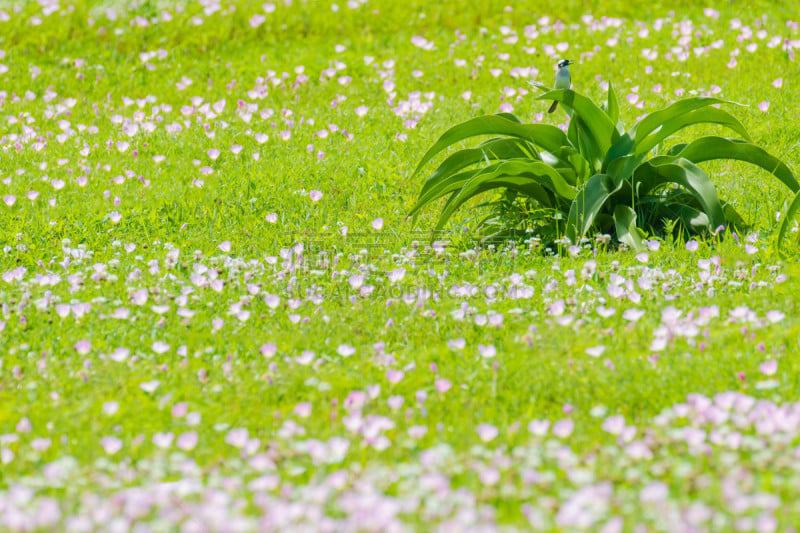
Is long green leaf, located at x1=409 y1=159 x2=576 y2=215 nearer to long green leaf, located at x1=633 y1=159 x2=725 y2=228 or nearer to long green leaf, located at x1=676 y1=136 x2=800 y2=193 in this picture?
long green leaf, located at x1=633 y1=159 x2=725 y2=228

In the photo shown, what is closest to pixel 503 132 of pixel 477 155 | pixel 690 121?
pixel 477 155

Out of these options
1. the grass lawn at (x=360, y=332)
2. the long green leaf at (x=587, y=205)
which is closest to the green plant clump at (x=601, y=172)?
the long green leaf at (x=587, y=205)

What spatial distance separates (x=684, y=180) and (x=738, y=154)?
398mm

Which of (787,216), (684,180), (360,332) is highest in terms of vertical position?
(684,180)

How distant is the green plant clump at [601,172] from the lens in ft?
18.7

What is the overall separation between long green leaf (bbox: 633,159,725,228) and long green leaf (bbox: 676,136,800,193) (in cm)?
14

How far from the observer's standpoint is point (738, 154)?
5852 mm

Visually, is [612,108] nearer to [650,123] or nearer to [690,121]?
[650,123]

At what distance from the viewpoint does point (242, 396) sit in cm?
396

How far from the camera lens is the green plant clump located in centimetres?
571

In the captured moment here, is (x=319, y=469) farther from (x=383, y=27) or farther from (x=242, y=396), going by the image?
(x=383, y=27)

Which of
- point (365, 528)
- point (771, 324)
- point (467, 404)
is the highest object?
point (771, 324)

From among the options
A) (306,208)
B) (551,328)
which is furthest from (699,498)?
(306,208)

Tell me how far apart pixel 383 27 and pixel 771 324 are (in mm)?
8612
